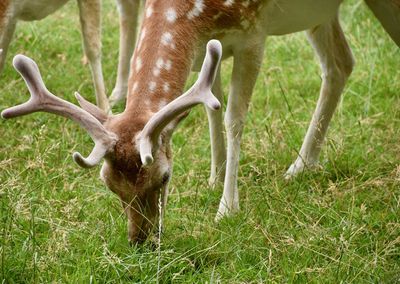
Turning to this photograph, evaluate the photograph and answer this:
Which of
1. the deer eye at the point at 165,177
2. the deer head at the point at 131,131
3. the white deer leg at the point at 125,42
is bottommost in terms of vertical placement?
the white deer leg at the point at 125,42

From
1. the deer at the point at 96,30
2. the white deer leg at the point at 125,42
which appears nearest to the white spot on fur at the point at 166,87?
the deer at the point at 96,30

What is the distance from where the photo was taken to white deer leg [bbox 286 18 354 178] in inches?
254

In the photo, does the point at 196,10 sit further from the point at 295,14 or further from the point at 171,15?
the point at 295,14

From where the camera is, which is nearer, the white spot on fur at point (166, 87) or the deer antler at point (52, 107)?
the deer antler at point (52, 107)

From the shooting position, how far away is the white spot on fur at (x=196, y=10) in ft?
17.3

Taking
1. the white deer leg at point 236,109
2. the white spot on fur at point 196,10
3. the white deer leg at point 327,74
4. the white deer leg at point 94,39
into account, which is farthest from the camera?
the white deer leg at point 94,39

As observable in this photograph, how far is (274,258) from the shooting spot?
4.93m

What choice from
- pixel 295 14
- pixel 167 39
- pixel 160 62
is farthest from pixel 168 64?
pixel 295 14

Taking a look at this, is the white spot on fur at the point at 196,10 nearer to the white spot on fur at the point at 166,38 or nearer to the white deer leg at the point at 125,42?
the white spot on fur at the point at 166,38

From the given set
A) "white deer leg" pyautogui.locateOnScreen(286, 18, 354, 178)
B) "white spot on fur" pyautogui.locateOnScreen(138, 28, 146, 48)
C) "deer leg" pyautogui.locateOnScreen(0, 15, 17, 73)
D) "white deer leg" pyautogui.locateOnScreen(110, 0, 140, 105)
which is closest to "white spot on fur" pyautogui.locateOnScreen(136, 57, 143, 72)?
"white spot on fur" pyautogui.locateOnScreen(138, 28, 146, 48)

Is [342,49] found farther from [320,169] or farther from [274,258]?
[274,258]

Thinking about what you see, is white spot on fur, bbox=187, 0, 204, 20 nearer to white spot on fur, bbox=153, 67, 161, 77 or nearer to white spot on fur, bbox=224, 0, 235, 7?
white spot on fur, bbox=224, 0, 235, 7

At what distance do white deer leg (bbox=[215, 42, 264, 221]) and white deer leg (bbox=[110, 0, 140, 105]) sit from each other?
2028 millimetres

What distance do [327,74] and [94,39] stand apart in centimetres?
186
